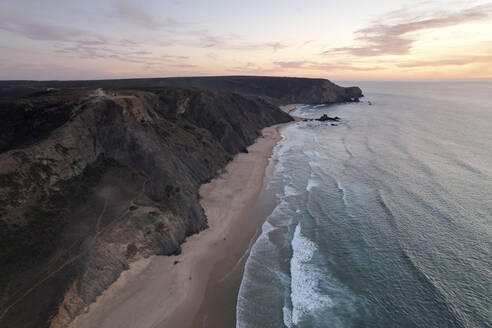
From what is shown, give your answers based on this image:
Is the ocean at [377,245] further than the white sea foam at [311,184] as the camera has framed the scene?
No

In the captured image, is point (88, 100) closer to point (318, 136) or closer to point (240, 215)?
point (240, 215)

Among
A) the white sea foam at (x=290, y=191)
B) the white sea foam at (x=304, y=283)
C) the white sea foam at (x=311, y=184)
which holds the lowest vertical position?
the white sea foam at (x=304, y=283)

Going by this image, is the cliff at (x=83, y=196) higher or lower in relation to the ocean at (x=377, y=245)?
higher

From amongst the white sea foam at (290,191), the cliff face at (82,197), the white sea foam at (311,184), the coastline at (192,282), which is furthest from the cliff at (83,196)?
the white sea foam at (311,184)

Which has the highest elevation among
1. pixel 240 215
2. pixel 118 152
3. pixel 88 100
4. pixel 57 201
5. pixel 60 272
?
pixel 88 100

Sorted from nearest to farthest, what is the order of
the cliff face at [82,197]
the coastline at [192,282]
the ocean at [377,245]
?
1. the cliff face at [82,197]
2. the coastline at [192,282]
3. the ocean at [377,245]

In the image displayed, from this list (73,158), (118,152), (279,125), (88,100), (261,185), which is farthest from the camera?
(279,125)

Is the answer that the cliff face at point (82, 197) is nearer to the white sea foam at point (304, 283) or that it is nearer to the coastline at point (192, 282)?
the coastline at point (192, 282)

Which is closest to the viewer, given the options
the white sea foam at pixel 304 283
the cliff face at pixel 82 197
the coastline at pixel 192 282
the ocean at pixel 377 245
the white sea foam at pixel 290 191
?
the cliff face at pixel 82 197

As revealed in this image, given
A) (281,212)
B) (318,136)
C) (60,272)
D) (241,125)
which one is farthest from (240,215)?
(318,136)
